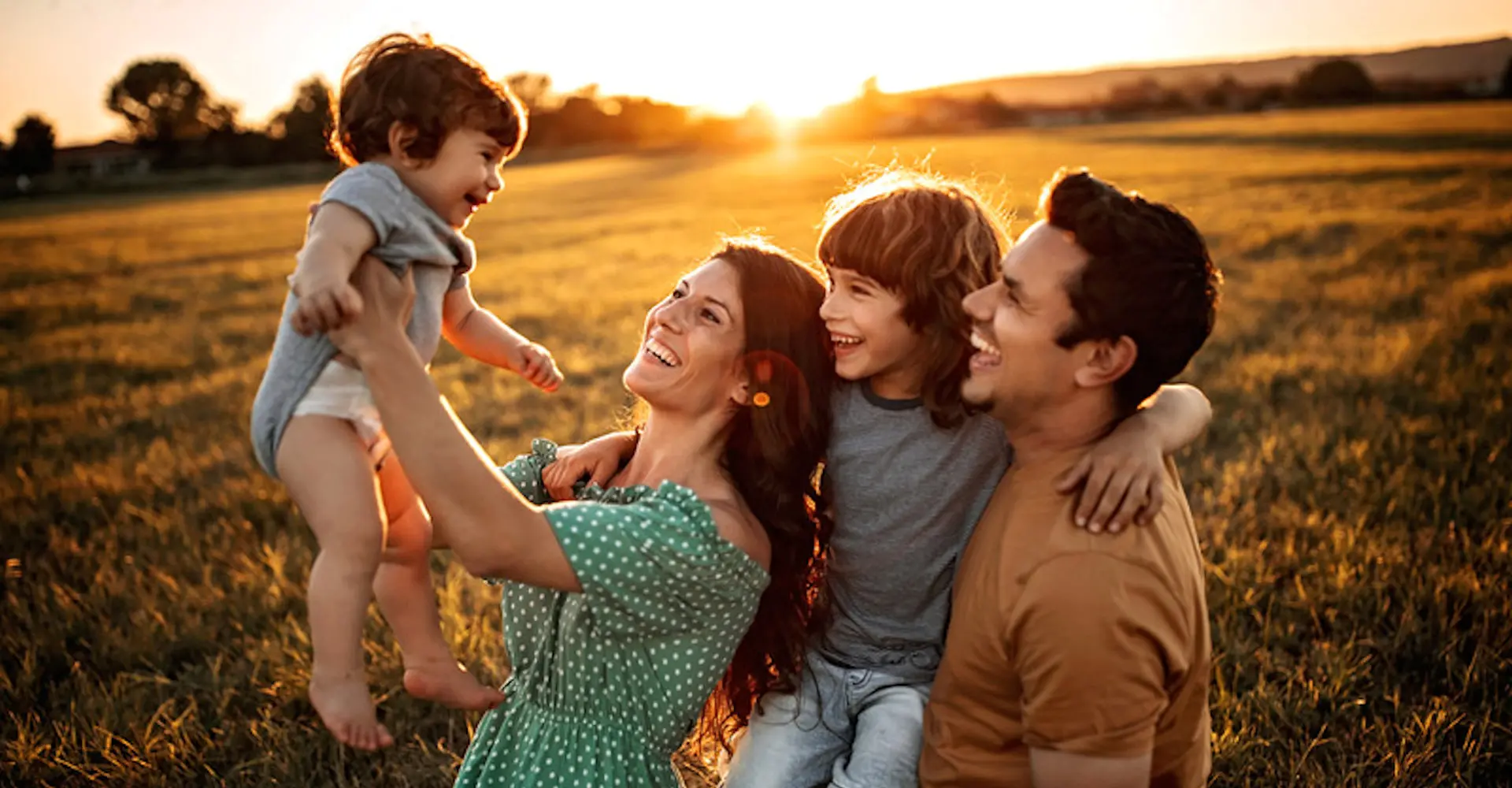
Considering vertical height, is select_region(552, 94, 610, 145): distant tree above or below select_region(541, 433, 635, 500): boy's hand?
above

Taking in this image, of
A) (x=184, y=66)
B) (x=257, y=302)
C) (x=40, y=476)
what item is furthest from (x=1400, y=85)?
(x=184, y=66)

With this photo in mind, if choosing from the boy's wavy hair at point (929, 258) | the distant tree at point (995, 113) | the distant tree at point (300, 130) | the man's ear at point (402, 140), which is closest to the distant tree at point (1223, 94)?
the distant tree at point (995, 113)

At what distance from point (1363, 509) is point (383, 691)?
14.2 ft

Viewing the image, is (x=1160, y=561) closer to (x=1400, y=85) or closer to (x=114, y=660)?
(x=114, y=660)

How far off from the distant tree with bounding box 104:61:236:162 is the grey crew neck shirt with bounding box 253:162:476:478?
88870 mm

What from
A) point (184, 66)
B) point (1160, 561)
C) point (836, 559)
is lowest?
point (836, 559)

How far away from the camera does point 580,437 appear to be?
22.5 ft

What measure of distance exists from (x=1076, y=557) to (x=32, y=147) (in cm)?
8480

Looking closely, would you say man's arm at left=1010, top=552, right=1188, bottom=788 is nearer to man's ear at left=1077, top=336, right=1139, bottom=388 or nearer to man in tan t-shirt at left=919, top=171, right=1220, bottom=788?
man in tan t-shirt at left=919, top=171, right=1220, bottom=788

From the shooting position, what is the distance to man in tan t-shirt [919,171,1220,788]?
1883 millimetres

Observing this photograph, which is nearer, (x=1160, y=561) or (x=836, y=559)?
(x=1160, y=561)

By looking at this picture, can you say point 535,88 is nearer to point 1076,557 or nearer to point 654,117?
point 654,117

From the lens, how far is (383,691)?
3.66 metres

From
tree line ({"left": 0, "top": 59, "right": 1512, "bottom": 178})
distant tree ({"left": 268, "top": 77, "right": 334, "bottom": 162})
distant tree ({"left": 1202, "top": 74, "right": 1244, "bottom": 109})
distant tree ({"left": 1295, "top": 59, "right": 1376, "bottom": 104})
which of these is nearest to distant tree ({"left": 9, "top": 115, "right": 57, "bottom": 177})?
tree line ({"left": 0, "top": 59, "right": 1512, "bottom": 178})
